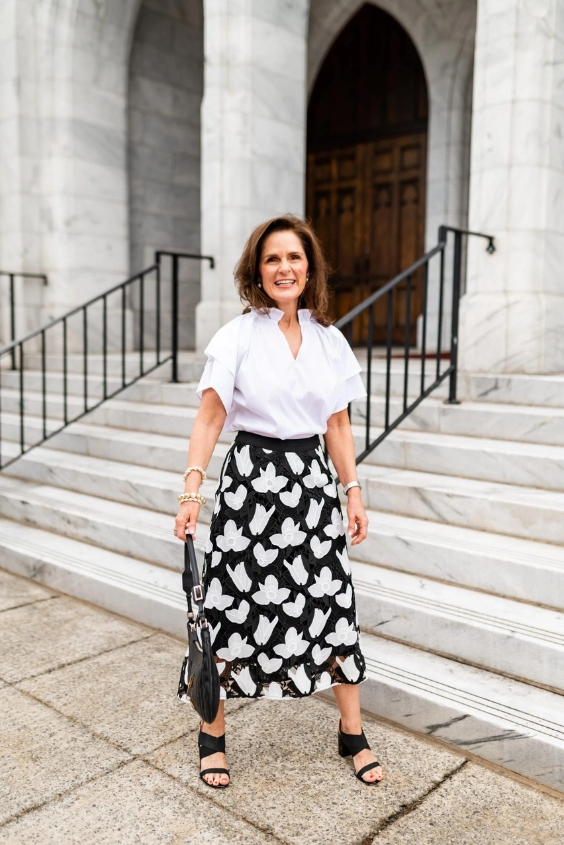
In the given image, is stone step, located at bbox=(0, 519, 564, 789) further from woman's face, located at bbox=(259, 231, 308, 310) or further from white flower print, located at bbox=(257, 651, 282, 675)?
woman's face, located at bbox=(259, 231, 308, 310)

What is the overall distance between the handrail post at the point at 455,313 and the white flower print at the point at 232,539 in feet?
8.50

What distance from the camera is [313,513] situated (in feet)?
8.89

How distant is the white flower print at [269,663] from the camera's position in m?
2.69

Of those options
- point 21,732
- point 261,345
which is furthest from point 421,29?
point 21,732

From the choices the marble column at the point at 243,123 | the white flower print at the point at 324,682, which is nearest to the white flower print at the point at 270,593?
the white flower print at the point at 324,682

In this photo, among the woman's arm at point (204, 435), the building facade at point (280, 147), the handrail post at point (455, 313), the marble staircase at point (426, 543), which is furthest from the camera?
the building facade at point (280, 147)

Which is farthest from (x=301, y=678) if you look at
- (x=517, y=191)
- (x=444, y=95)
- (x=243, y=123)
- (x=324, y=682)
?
(x=444, y=95)

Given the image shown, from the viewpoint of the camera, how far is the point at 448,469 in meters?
4.56

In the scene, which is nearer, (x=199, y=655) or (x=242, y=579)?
(x=199, y=655)

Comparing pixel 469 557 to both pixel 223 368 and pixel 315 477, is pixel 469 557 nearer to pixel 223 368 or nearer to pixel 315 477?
pixel 315 477

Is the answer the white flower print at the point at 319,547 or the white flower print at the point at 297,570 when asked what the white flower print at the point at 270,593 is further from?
the white flower print at the point at 319,547

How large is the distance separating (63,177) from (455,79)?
4.57 meters

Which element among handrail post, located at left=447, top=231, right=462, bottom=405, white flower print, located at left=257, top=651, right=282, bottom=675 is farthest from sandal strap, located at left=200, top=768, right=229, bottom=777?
handrail post, located at left=447, top=231, right=462, bottom=405

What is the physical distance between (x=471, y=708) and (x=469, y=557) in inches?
33.1
